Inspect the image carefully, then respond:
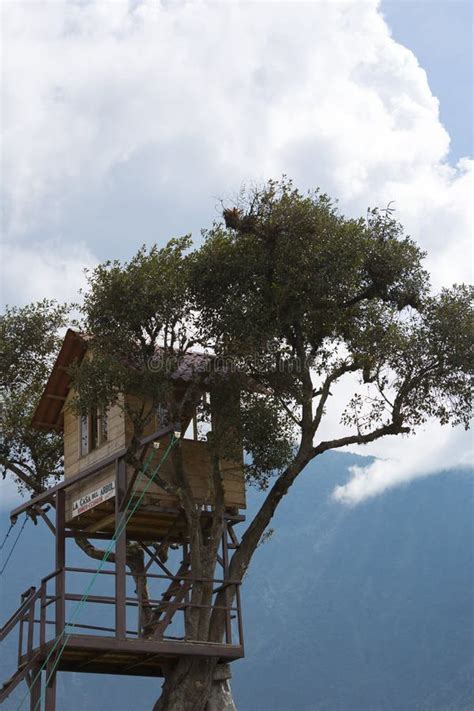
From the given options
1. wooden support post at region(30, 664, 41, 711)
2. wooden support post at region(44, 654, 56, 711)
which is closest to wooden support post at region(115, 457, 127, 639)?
wooden support post at region(44, 654, 56, 711)

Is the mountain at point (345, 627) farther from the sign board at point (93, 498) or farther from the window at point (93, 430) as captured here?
the sign board at point (93, 498)

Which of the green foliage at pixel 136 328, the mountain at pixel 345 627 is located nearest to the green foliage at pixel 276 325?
the green foliage at pixel 136 328

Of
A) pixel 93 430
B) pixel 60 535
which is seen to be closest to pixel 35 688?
pixel 60 535

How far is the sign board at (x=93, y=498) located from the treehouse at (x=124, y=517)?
0.03 m

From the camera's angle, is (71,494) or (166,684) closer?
(166,684)

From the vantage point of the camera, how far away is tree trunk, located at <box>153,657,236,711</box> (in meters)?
26.2

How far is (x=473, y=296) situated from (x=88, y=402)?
1143 centimetres

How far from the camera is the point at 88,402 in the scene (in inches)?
1050

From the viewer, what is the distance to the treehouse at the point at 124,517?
25.3m

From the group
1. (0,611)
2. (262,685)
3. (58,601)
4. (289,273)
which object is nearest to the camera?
(58,601)

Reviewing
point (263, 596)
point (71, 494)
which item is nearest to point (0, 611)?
point (263, 596)

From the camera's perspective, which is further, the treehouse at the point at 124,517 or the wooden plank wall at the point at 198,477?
the wooden plank wall at the point at 198,477

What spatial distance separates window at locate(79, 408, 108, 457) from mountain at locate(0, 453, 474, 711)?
134 m

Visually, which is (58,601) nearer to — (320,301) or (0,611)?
(320,301)
